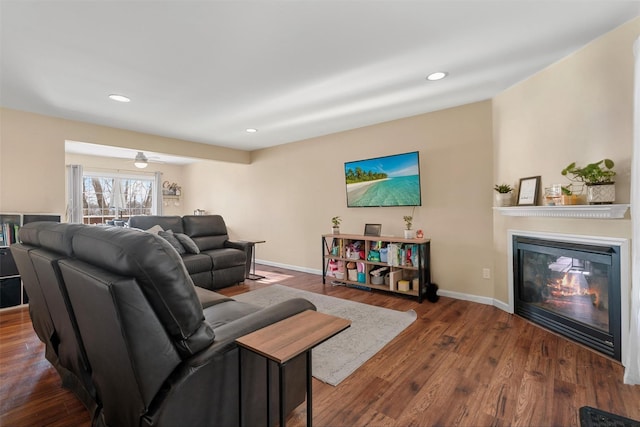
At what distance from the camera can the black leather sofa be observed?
4.05 meters

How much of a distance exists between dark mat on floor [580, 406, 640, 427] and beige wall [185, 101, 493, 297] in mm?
1886

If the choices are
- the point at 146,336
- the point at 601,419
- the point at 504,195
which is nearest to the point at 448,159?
the point at 504,195

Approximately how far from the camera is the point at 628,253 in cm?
208

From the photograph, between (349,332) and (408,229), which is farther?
(408,229)

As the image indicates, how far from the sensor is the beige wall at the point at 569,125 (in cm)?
211

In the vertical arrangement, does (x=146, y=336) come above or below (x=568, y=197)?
below

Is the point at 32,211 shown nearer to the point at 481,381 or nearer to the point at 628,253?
the point at 481,381

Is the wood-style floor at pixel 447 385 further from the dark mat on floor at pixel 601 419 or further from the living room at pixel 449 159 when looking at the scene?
the living room at pixel 449 159

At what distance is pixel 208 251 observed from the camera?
455cm

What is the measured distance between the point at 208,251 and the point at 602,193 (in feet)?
15.1

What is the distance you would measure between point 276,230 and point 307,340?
458 centimetres

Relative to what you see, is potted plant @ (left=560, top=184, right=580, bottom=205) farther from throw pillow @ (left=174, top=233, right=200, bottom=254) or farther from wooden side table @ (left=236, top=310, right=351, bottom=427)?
throw pillow @ (left=174, top=233, right=200, bottom=254)

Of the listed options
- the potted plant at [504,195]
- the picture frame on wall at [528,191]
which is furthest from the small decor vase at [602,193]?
the potted plant at [504,195]

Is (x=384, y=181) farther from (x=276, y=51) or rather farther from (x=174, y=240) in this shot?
(x=174, y=240)
